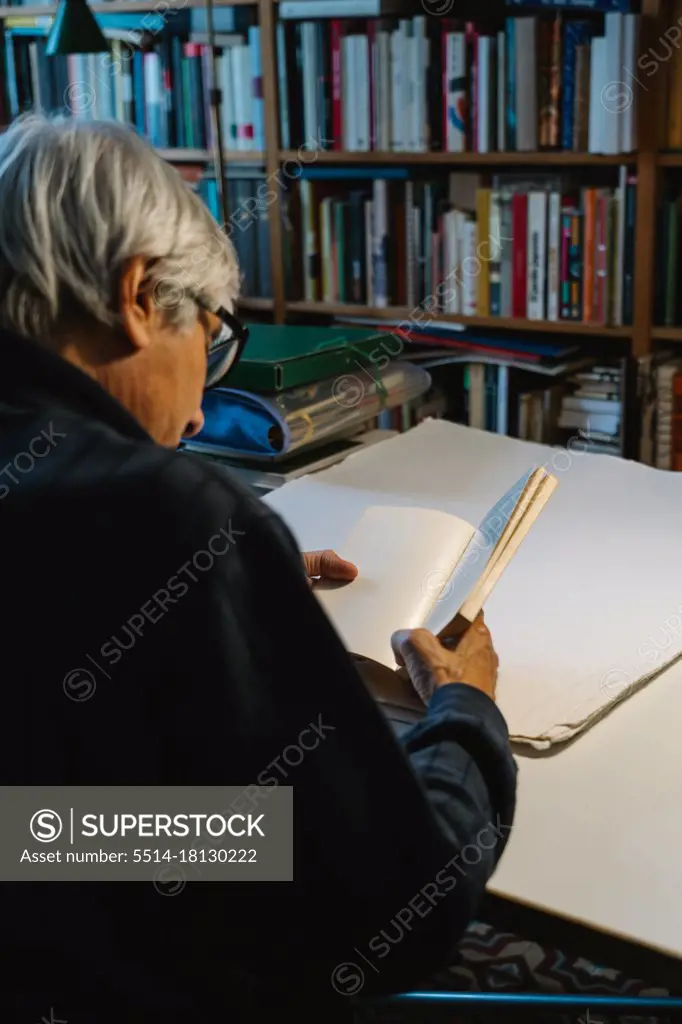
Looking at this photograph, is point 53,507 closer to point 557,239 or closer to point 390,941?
point 390,941

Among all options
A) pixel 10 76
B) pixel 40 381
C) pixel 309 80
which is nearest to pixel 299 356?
pixel 40 381

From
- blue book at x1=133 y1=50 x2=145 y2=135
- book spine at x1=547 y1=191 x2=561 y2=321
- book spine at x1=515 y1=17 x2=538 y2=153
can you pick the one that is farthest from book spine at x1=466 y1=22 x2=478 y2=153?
blue book at x1=133 y1=50 x2=145 y2=135

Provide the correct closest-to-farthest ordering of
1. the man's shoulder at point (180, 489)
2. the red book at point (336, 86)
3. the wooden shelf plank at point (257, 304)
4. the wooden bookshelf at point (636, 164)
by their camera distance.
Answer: the man's shoulder at point (180, 489), the wooden bookshelf at point (636, 164), the red book at point (336, 86), the wooden shelf plank at point (257, 304)

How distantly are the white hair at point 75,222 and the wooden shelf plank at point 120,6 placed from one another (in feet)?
6.97

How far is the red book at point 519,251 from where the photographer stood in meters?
2.49

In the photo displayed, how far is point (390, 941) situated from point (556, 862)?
18cm

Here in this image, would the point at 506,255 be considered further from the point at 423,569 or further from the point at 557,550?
the point at 423,569

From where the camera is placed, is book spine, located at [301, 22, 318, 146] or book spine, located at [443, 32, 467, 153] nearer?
book spine, located at [443, 32, 467, 153]

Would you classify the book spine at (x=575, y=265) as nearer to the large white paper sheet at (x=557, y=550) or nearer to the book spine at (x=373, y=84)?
the book spine at (x=373, y=84)

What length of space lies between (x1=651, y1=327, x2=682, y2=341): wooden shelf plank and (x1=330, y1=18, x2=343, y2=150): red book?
34.3 inches

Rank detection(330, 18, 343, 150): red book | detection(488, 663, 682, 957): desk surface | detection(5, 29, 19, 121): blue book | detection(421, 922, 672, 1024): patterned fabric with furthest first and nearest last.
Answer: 1. detection(5, 29, 19, 121): blue book
2. detection(330, 18, 343, 150): red book
3. detection(421, 922, 672, 1024): patterned fabric
4. detection(488, 663, 682, 957): desk surface

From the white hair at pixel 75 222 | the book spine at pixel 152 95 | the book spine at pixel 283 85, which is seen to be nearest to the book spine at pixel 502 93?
the book spine at pixel 283 85

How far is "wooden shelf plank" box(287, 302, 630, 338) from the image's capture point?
247 centimetres

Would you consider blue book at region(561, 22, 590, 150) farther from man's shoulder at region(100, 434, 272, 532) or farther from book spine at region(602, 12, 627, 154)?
man's shoulder at region(100, 434, 272, 532)
